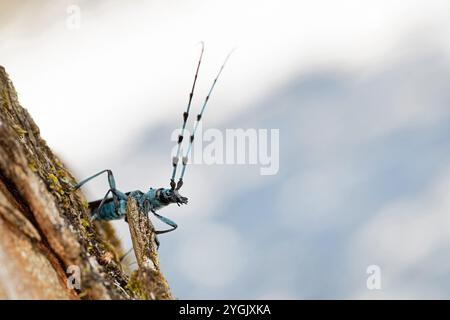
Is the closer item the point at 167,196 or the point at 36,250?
the point at 36,250

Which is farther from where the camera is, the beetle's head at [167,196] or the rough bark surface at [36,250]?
the beetle's head at [167,196]

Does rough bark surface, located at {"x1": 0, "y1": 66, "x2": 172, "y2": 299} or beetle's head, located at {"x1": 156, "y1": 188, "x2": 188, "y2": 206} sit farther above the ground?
beetle's head, located at {"x1": 156, "y1": 188, "x2": 188, "y2": 206}

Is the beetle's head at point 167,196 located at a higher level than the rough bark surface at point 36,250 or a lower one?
higher

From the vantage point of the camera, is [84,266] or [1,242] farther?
[84,266]

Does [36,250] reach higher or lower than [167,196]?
lower

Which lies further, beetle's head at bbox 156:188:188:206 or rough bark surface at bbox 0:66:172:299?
beetle's head at bbox 156:188:188:206
